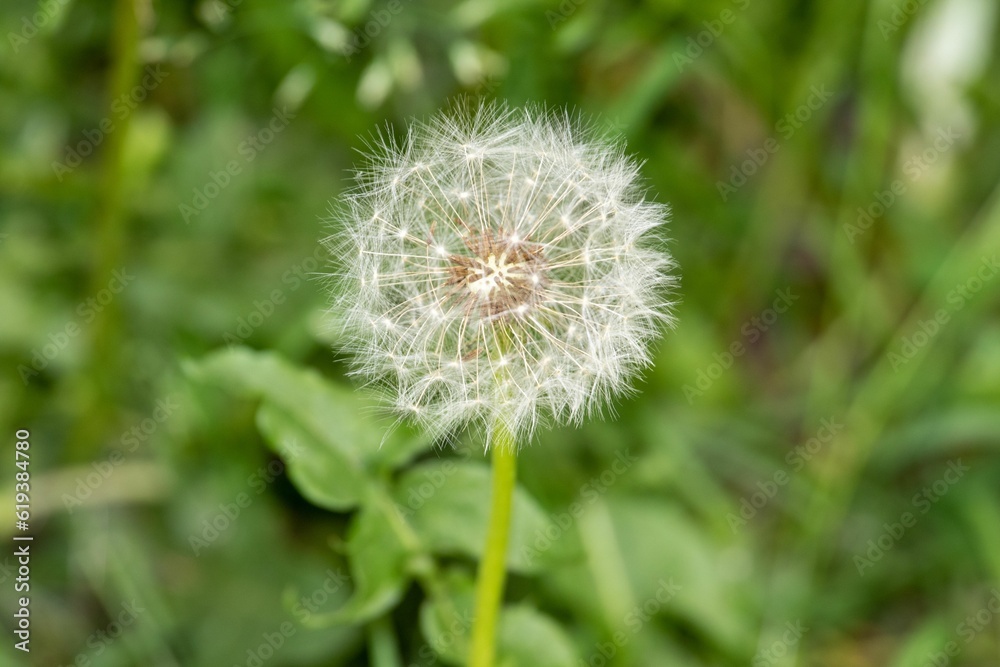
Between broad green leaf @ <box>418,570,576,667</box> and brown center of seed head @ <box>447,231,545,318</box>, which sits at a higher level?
brown center of seed head @ <box>447,231,545,318</box>

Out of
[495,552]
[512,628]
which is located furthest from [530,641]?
[495,552]

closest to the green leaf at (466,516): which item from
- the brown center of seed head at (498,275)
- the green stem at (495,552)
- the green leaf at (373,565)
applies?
the green leaf at (373,565)

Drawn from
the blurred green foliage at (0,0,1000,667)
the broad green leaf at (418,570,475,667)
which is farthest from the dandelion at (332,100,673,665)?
the blurred green foliage at (0,0,1000,667)

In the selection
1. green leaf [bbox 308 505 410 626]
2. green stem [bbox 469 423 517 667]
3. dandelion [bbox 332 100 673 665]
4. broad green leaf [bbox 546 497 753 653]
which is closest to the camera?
green stem [bbox 469 423 517 667]

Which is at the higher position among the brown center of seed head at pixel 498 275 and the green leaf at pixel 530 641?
the brown center of seed head at pixel 498 275

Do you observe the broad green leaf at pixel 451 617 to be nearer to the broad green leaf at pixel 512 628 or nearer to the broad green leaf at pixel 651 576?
the broad green leaf at pixel 512 628

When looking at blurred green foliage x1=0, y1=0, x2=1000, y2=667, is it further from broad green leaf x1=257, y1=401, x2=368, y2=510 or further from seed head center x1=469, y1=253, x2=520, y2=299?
seed head center x1=469, y1=253, x2=520, y2=299

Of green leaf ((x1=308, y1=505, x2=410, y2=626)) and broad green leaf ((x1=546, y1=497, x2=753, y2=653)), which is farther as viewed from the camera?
broad green leaf ((x1=546, y1=497, x2=753, y2=653))
